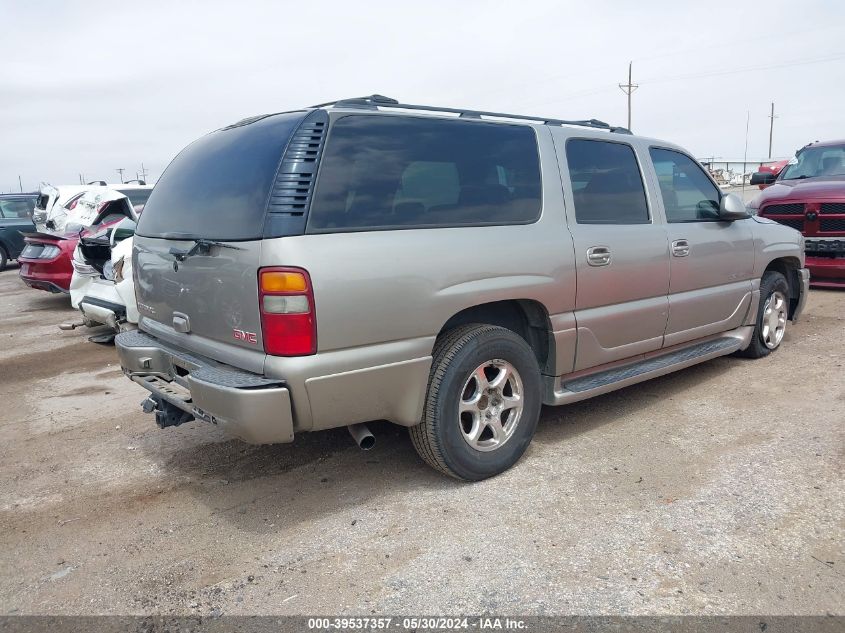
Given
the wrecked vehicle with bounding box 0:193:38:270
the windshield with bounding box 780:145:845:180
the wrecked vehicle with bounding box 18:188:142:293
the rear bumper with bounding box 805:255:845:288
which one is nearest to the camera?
the rear bumper with bounding box 805:255:845:288

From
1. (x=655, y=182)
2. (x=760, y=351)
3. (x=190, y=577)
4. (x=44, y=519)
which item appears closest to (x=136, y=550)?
(x=190, y=577)

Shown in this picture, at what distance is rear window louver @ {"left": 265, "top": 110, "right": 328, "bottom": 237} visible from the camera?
9.25ft

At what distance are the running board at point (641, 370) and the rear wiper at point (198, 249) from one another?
80.3 inches

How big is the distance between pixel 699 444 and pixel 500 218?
187 cm

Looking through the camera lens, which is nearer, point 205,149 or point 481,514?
point 481,514

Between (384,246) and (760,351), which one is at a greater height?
(384,246)

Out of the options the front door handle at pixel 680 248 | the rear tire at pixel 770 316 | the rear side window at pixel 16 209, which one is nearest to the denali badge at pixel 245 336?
the front door handle at pixel 680 248

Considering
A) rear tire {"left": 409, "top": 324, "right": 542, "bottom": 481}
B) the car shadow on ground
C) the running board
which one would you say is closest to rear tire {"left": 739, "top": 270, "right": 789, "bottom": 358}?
the running board

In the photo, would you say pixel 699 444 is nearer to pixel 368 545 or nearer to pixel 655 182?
pixel 655 182

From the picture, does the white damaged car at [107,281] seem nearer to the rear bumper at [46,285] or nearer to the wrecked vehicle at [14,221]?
the rear bumper at [46,285]

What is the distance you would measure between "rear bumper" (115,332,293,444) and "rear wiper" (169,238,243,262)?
0.52m

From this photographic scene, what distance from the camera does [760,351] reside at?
5695 mm

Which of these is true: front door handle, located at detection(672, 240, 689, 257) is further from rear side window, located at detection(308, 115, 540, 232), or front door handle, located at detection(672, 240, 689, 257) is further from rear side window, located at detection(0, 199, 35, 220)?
rear side window, located at detection(0, 199, 35, 220)

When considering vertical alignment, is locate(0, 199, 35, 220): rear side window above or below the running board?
above
